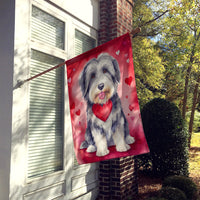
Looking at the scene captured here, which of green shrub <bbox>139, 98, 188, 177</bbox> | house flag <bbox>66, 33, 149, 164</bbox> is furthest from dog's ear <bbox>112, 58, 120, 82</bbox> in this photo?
green shrub <bbox>139, 98, 188, 177</bbox>

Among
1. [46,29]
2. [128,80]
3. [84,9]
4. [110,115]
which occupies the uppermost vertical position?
[84,9]

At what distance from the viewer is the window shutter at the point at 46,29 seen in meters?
4.40

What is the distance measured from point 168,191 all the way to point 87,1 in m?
4.67

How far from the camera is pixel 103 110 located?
3465 mm

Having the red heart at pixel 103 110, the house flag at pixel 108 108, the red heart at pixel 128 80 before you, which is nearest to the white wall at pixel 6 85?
the house flag at pixel 108 108

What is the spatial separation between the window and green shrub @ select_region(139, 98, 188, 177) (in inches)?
138

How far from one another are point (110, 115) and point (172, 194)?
292 cm

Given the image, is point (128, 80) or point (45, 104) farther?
point (45, 104)

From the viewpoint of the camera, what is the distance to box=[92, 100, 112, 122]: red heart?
3453mm

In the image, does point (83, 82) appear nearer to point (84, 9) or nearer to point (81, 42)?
point (81, 42)

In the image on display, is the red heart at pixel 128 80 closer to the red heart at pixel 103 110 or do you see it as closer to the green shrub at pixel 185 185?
the red heart at pixel 103 110

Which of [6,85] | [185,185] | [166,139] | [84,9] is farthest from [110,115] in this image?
[166,139]

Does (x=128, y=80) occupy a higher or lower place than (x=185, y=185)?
higher

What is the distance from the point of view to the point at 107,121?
3451mm
